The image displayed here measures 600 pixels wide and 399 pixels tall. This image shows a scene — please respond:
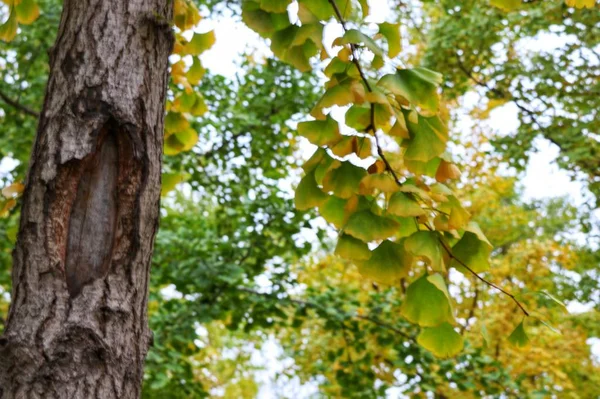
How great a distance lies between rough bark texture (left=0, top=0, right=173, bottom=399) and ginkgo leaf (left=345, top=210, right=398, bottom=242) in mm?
584

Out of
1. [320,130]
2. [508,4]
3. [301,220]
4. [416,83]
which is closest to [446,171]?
[416,83]

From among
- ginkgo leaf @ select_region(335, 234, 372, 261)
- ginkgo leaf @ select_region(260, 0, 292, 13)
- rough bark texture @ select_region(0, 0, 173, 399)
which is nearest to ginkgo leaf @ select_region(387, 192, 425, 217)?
ginkgo leaf @ select_region(335, 234, 372, 261)

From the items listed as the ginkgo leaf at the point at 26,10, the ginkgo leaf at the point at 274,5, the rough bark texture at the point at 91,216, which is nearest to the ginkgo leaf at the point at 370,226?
the rough bark texture at the point at 91,216

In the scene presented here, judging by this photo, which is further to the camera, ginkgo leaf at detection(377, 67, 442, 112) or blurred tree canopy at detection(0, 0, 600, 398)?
blurred tree canopy at detection(0, 0, 600, 398)

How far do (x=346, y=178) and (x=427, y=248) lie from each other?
0.35m

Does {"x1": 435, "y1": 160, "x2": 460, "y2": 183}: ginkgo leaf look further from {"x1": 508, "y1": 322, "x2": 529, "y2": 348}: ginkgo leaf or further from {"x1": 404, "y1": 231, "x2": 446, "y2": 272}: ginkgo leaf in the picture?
{"x1": 508, "y1": 322, "x2": 529, "y2": 348}: ginkgo leaf

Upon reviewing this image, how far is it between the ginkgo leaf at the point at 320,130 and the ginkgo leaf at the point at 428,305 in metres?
0.52

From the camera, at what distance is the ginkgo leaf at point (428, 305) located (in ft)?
6.68

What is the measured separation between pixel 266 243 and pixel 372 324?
4.28 ft

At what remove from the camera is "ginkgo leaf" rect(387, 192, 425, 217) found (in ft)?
6.56

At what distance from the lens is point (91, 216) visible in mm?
2062

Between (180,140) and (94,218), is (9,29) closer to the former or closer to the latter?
(180,140)

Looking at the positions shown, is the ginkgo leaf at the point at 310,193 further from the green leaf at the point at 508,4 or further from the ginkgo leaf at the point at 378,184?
the green leaf at the point at 508,4

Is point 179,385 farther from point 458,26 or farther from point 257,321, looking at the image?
point 458,26
